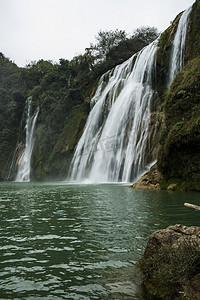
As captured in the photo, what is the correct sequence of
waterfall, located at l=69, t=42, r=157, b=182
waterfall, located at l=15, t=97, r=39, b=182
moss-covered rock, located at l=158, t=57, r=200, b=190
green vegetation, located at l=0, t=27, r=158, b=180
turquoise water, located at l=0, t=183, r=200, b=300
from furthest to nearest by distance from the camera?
1. waterfall, located at l=15, t=97, r=39, b=182
2. green vegetation, located at l=0, t=27, r=158, b=180
3. waterfall, located at l=69, t=42, r=157, b=182
4. moss-covered rock, located at l=158, t=57, r=200, b=190
5. turquoise water, located at l=0, t=183, r=200, b=300

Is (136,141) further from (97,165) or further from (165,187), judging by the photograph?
(165,187)

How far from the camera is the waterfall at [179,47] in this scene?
68.7 feet

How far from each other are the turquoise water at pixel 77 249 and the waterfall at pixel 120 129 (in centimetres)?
1259

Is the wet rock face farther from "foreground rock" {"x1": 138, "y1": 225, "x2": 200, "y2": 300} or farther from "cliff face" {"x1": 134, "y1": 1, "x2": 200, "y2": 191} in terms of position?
"cliff face" {"x1": 134, "y1": 1, "x2": 200, "y2": 191}

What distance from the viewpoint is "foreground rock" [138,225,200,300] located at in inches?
99.5

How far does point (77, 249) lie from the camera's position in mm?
4457

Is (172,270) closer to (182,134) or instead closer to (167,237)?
(167,237)

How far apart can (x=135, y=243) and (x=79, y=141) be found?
26.4m

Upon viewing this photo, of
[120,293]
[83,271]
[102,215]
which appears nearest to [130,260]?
[83,271]

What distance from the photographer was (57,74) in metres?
45.7

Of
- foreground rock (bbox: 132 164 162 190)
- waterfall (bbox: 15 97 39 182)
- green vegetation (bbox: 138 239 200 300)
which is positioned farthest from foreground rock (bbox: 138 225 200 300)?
waterfall (bbox: 15 97 39 182)

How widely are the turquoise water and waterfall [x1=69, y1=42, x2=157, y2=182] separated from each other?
1259cm

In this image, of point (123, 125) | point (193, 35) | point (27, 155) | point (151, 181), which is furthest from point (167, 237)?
point (27, 155)

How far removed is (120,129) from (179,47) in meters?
8.56
